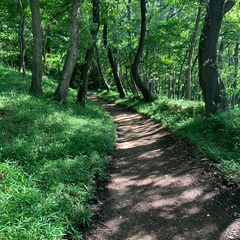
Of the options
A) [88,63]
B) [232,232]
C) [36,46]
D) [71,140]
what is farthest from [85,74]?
[232,232]

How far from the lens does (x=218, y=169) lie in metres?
4.01

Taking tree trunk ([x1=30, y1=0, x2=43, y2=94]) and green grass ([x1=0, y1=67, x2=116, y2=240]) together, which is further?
tree trunk ([x1=30, y1=0, x2=43, y2=94])

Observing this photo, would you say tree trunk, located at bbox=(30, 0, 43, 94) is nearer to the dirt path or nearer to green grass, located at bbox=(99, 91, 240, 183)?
the dirt path

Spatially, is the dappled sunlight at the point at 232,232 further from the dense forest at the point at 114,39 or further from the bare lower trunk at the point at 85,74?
the bare lower trunk at the point at 85,74

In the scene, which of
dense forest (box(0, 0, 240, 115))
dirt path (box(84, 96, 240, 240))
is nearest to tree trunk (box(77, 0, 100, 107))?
dense forest (box(0, 0, 240, 115))

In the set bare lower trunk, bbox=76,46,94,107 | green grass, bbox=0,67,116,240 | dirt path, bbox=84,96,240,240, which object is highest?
bare lower trunk, bbox=76,46,94,107

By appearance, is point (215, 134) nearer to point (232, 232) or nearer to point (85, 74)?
point (232, 232)

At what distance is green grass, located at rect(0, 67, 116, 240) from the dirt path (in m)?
0.38

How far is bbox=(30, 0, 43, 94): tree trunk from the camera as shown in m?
7.34

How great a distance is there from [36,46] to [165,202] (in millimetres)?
7592

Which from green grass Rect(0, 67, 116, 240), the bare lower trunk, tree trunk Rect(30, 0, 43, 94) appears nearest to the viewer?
green grass Rect(0, 67, 116, 240)

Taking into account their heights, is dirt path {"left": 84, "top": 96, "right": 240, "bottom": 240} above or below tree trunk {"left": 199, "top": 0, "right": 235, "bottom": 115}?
below

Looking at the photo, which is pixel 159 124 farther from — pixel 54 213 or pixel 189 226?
pixel 54 213

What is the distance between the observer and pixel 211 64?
6.51 metres
